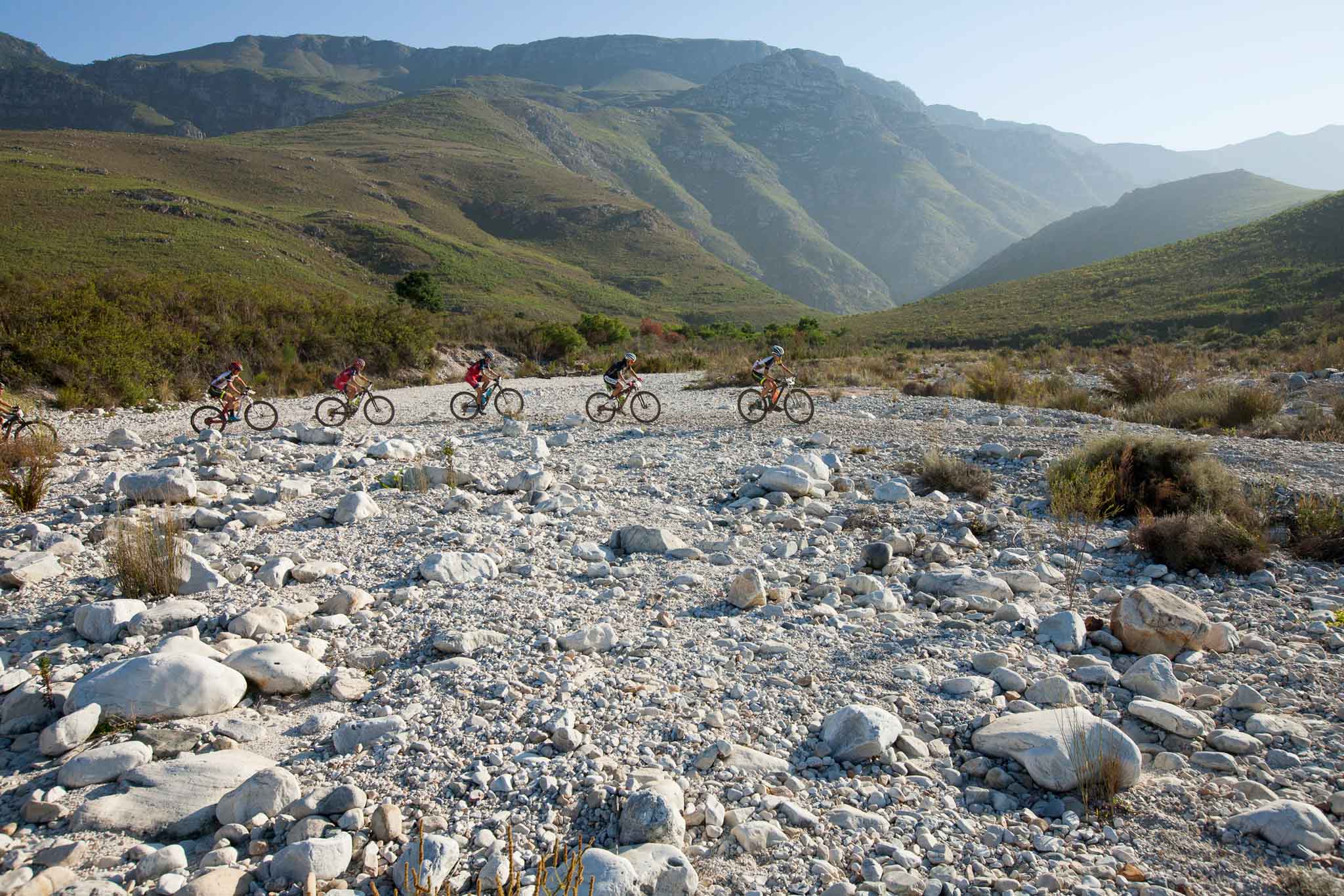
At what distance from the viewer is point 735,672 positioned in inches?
158

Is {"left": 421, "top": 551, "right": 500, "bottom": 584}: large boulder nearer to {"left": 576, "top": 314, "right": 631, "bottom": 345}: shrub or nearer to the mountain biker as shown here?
the mountain biker

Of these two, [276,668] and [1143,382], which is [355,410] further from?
[1143,382]

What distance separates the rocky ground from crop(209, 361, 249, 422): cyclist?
462 centimetres

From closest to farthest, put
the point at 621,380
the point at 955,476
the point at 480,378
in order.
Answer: the point at 955,476, the point at 621,380, the point at 480,378

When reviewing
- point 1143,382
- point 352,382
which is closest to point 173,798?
point 352,382

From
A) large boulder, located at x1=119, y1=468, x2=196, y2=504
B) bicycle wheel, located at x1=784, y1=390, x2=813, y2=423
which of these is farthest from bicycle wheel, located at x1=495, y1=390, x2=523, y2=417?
large boulder, located at x1=119, y1=468, x2=196, y2=504

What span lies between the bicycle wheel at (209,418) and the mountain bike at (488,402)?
3.79 metres

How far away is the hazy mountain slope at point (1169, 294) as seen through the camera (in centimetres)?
3509

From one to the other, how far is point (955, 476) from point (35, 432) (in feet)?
38.4

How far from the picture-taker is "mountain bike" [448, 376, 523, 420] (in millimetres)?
13901

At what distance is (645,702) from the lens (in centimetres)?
364

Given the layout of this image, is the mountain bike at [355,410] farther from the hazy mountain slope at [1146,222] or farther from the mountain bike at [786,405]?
the hazy mountain slope at [1146,222]

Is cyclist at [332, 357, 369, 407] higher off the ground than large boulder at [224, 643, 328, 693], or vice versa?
cyclist at [332, 357, 369, 407]

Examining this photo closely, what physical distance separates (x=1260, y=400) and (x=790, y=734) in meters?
13.1
